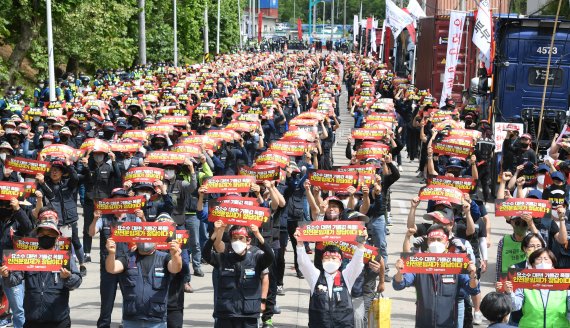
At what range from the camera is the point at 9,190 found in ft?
40.3

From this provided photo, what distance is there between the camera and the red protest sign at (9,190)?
12234mm

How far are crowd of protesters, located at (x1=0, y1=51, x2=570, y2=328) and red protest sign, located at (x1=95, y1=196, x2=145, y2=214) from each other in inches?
6.2

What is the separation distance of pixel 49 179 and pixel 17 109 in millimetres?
9937

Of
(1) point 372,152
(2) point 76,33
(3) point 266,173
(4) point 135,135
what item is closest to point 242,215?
(3) point 266,173

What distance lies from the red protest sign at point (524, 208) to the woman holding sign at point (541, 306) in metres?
2.29

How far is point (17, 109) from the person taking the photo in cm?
2439

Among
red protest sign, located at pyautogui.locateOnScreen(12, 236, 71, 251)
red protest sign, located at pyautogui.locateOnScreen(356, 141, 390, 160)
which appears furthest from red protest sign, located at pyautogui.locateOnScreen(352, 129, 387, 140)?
red protest sign, located at pyautogui.locateOnScreen(12, 236, 71, 251)

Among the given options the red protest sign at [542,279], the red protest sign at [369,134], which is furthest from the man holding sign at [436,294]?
the red protest sign at [369,134]

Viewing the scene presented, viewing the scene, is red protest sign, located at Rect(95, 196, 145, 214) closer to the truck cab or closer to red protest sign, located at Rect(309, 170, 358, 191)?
red protest sign, located at Rect(309, 170, 358, 191)

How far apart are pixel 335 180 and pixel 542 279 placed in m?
4.32

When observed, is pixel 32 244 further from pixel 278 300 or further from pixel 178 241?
pixel 278 300

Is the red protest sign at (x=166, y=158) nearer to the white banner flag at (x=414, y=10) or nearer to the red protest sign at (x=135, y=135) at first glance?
the red protest sign at (x=135, y=135)

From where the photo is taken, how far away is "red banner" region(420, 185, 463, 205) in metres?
12.0

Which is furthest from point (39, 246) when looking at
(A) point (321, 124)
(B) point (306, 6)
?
(B) point (306, 6)
